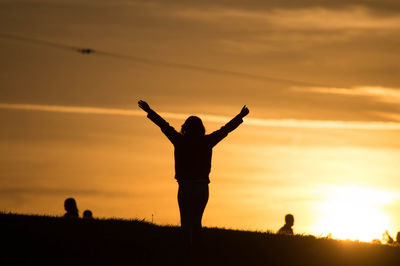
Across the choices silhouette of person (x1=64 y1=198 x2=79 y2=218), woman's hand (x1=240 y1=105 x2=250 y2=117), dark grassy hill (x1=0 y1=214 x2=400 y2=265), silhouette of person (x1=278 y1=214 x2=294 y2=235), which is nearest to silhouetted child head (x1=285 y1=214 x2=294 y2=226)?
silhouette of person (x1=278 y1=214 x2=294 y2=235)

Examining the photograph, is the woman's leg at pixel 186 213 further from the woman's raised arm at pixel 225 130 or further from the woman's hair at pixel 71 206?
the woman's hair at pixel 71 206

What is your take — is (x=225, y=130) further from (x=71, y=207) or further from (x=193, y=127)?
(x=71, y=207)

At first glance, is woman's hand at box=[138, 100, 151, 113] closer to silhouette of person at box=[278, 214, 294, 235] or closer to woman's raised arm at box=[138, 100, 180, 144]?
woman's raised arm at box=[138, 100, 180, 144]

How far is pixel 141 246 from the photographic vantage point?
22.0 meters

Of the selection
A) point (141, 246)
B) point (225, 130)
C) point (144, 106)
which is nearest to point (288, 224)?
point (141, 246)

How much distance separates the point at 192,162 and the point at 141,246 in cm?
258

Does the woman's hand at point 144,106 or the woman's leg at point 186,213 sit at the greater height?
the woman's hand at point 144,106

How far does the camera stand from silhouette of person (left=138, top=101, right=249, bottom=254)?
67.4 feet

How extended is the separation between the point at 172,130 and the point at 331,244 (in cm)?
636

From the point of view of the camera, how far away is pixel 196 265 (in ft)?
69.4

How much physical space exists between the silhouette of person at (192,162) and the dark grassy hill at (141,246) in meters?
1.17

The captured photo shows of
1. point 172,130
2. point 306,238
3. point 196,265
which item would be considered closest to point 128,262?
point 196,265

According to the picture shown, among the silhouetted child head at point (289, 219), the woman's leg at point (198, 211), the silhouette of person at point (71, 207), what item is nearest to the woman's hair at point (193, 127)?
the woman's leg at point (198, 211)

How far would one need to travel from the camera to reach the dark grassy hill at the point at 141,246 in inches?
822
